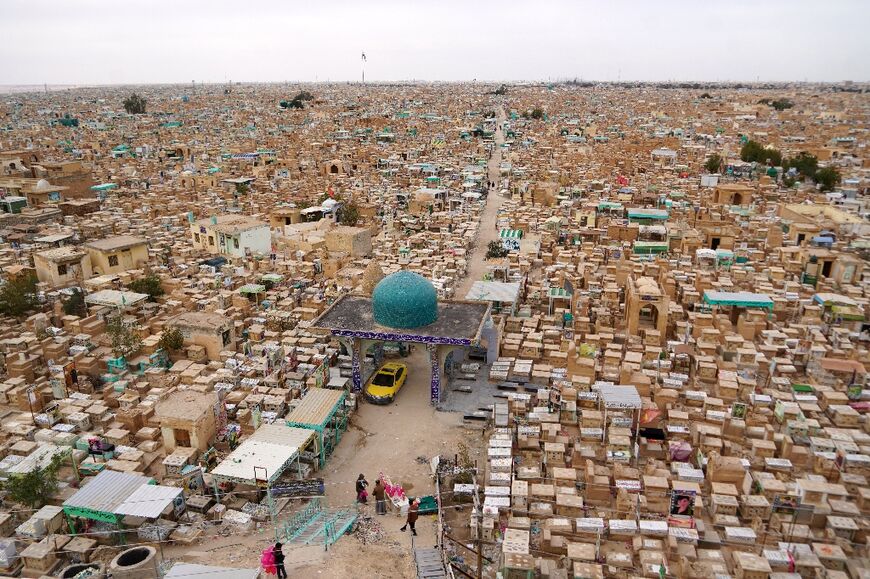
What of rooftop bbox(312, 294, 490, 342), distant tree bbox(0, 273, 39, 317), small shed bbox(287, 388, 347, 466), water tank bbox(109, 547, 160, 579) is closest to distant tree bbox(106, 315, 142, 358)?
distant tree bbox(0, 273, 39, 317)

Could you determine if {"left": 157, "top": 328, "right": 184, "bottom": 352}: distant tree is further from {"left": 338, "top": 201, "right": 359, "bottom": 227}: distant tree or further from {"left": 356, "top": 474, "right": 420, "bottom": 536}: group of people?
{"left": 338, "top": 201, "right": 359, "bottom": 227}: distant tree

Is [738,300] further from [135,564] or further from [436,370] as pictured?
[135,564]

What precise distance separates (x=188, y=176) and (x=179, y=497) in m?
36.9

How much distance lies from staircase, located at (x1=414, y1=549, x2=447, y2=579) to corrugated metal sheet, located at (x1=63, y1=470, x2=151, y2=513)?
570 cm

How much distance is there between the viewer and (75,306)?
21.4 meters

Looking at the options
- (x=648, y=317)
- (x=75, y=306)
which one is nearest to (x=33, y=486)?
(x=75, y=306)

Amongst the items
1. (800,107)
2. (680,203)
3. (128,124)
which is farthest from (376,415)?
(800,107)

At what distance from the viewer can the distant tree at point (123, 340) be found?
18234 mm

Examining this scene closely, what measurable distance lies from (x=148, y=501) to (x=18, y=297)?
14399 millimetres

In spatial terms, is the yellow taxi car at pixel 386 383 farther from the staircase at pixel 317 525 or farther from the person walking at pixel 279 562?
the person walking at pixel 279 562

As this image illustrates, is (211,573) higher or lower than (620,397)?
lower

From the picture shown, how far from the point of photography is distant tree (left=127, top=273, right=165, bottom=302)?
2220cm

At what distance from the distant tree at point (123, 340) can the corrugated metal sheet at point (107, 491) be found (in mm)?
6843

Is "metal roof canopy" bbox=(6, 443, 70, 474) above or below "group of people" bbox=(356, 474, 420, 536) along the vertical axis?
above
